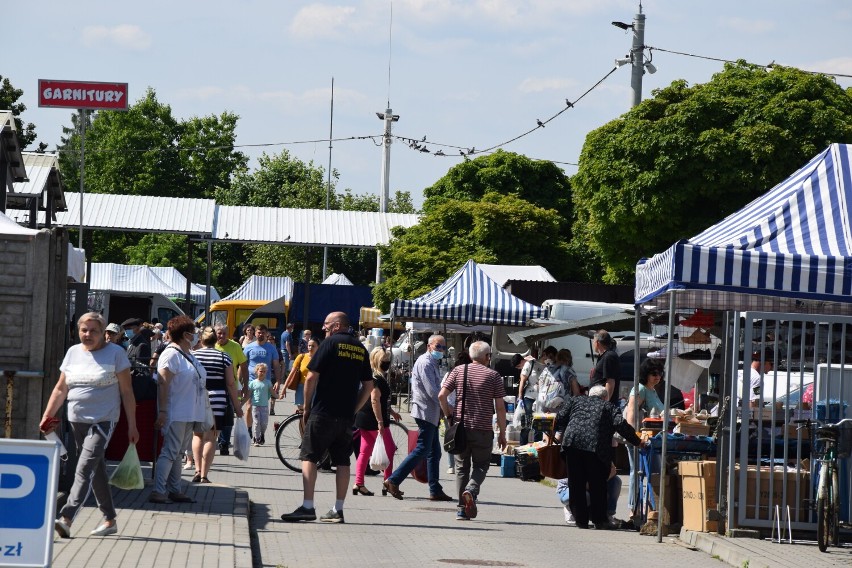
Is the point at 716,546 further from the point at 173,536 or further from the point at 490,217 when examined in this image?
the point at 490,217

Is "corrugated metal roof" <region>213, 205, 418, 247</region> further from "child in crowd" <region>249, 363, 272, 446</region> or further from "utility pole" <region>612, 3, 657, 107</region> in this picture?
"child in crowd" <region>249, 363, 272, 446</region>

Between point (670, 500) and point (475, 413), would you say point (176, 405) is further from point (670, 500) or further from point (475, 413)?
point (670, 500)

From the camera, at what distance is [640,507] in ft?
44.9

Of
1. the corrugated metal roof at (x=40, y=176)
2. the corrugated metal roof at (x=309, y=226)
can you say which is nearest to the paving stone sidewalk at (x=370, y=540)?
the corrugated metal roof at (x=40, y=176)

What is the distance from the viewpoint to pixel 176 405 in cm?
1279

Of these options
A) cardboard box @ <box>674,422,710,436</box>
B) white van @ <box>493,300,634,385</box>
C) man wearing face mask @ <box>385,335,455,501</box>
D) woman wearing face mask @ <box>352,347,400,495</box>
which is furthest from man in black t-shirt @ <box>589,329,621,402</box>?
white van @ <box>493,300,634,385</box>

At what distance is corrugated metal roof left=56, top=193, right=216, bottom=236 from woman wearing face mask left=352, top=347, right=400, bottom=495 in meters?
31.1

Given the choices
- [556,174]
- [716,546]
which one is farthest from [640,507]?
[556,174]

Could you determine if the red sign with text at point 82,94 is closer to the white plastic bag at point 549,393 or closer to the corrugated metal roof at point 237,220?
the white plastic bag at point 549,393

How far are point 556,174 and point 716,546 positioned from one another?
173ft

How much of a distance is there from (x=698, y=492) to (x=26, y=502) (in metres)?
7.87

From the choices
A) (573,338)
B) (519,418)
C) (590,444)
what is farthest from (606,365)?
(573,338)

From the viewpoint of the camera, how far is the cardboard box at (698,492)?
1229cm

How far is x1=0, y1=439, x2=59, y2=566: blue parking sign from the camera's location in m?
5.85
